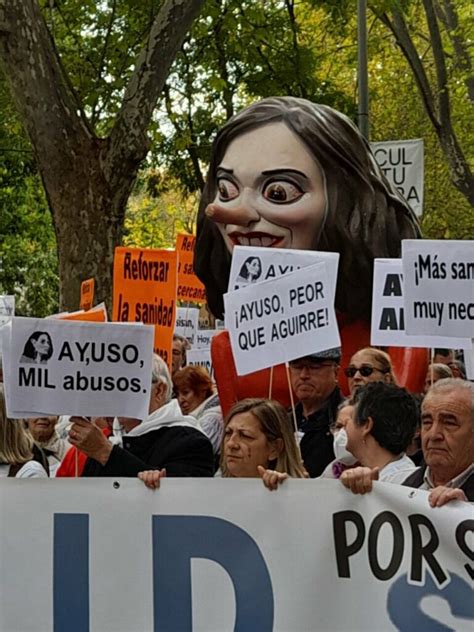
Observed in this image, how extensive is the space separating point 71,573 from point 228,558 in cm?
54

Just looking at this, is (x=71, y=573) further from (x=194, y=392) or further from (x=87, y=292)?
(x=87, y=292)

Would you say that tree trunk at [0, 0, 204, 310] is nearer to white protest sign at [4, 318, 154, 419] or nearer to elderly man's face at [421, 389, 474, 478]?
white protest sign at [4, 318, 154, 419]

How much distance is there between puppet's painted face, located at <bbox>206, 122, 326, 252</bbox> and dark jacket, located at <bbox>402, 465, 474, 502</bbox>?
13.3 ft

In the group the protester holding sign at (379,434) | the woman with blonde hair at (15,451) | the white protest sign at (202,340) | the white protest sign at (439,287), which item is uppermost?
the white protest sign at (439,287)

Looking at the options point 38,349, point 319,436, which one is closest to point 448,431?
point 38,349

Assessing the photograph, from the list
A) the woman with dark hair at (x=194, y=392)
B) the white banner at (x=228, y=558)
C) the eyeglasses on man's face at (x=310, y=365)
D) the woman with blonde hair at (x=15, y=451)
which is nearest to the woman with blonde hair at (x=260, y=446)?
the white banner at (x=228, y=558)

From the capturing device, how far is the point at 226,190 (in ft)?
31.5

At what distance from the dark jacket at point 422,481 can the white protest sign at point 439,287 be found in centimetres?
69

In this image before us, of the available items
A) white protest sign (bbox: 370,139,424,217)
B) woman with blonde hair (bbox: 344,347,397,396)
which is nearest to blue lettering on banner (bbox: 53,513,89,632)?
woman with blonde hair (bbox: 344,347,397,396)

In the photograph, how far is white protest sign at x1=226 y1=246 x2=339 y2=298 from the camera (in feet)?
22.4

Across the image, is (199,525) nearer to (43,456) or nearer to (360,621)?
(360,621)

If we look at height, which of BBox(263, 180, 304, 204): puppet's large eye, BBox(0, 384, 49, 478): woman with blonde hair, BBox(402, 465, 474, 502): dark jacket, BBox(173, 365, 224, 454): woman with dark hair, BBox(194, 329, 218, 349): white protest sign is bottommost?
BBox(194, 329, 218, 349): white protest sign

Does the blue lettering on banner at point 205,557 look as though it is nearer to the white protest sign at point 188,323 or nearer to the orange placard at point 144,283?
the orange placard at point 144,283

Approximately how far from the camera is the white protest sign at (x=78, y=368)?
18.1 feet
